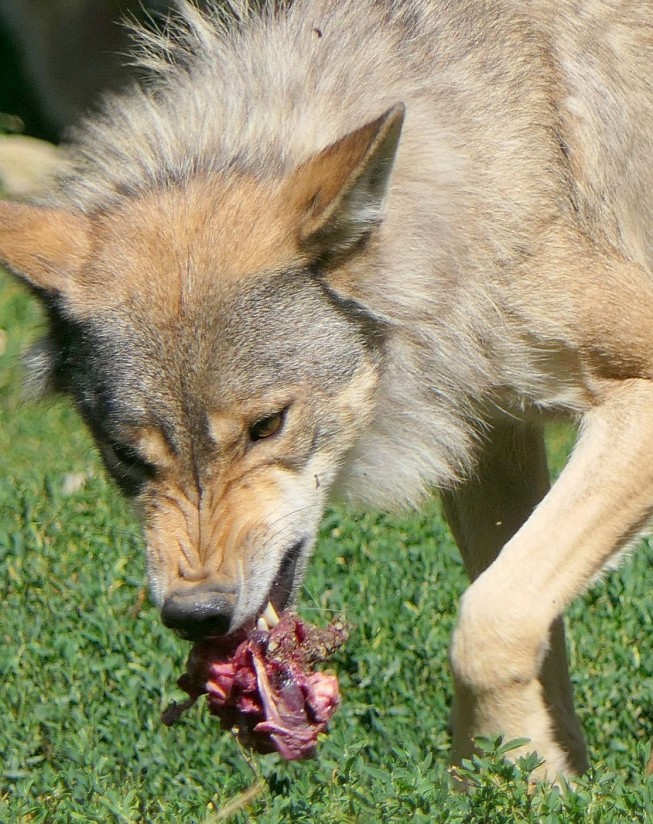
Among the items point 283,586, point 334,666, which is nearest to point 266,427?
point 283,586

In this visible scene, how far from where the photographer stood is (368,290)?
4.33 meters

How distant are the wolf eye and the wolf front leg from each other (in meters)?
0.79

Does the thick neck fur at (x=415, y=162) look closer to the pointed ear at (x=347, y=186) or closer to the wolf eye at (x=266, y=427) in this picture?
the pointed ear at (x=347, y=186)

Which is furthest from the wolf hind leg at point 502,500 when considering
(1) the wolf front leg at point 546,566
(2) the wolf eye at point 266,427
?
(2) the wolf eye at point 266,427

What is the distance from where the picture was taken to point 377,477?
4.77 m

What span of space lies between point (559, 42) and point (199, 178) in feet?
4.61

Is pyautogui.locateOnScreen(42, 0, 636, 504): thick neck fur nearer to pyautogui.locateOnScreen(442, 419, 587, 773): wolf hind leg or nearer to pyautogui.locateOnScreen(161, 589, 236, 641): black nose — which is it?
pyautogui.locateOnScreen(442, 419, 587, 773): wolf hind leg

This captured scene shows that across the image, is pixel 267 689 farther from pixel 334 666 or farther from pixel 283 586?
pixel 334 666

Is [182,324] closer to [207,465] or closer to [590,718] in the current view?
[207,465]

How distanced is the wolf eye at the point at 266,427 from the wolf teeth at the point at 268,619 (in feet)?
1.74

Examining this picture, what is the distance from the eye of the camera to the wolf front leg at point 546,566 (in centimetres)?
412

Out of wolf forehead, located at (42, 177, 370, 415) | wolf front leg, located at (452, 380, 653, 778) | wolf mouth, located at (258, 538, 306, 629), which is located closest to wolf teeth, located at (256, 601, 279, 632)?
wolf mouth, located at (258, 538, 306, 629)

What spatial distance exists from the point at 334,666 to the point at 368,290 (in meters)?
1.93

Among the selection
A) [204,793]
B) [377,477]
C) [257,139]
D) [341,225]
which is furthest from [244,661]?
[257,139]
